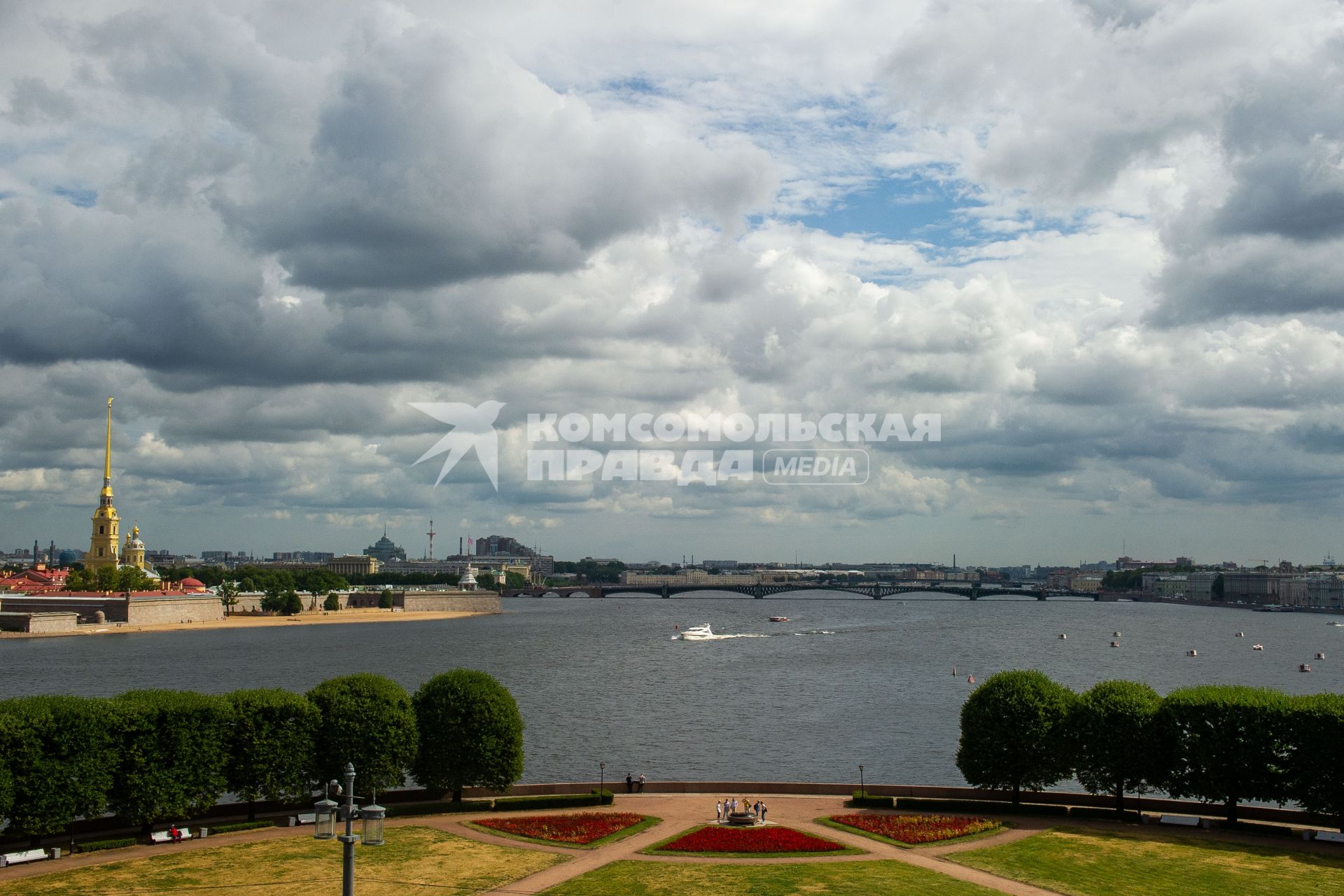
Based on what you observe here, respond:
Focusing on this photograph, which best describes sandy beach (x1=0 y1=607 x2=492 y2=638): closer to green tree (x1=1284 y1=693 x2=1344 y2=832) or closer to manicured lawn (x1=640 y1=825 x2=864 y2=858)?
manicured lawn (x1=640 y1=825 x2=864 y2=858)

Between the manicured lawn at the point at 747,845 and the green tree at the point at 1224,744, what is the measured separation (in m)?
13.2

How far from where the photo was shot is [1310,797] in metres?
36.2

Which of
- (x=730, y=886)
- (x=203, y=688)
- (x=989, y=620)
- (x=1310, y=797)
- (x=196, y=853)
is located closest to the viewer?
(x=730, y=886)

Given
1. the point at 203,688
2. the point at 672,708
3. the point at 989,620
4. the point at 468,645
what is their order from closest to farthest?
the point at 672,708 < the point at 203,688 < the point at 468,645 < the point at 989,620

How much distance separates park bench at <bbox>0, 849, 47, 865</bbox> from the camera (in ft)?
103

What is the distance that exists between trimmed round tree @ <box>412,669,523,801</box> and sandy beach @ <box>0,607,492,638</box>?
368 ft

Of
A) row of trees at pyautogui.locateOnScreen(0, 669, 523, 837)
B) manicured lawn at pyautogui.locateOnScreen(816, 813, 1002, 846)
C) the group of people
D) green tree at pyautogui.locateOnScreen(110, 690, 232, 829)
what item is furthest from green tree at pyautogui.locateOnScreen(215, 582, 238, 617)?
manicured lawn at pyautogui.locateOnScreen(816, 813, 1002, 846)

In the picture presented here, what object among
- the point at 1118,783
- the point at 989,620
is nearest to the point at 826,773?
the point at 1118,783

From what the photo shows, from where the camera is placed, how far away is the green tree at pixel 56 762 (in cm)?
3262

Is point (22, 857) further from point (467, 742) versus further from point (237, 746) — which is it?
point (467, 742)

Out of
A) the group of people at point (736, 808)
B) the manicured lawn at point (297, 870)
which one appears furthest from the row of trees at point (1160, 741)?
the manicured lawn at point (297, 870)

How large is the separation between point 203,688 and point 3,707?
47072mm

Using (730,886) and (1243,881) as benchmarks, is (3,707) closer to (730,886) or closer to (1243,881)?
(730,886)

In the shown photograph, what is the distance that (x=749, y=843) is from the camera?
33.3 metres
